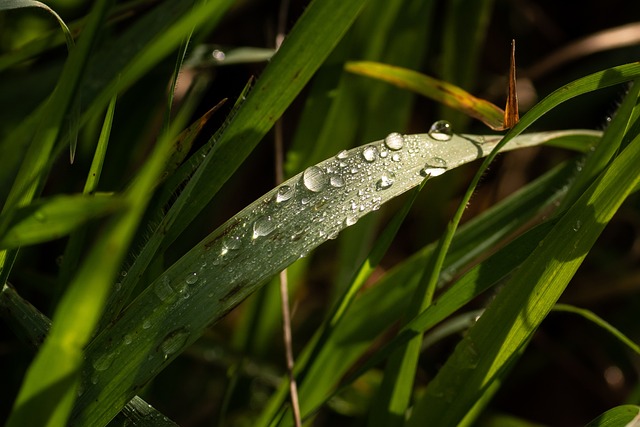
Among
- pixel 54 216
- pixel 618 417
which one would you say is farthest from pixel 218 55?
pixel 618 417

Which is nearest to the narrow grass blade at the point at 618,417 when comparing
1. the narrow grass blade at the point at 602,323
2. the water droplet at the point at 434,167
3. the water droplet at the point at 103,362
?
the narrow grass blade at the point at 602,323

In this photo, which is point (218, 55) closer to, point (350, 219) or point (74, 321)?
point (350, 219)

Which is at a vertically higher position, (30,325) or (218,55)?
(218,55)

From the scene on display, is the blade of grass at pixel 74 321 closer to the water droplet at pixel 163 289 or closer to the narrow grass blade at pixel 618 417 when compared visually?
the water droplet at pixel 163 289

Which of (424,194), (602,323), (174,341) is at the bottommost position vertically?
(174,341)

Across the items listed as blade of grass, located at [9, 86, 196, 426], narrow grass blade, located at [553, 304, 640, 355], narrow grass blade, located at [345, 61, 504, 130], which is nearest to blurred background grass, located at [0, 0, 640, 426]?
narrow grass blade, located at [345, 61, 504, 130]

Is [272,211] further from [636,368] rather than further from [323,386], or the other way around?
[636,368]
